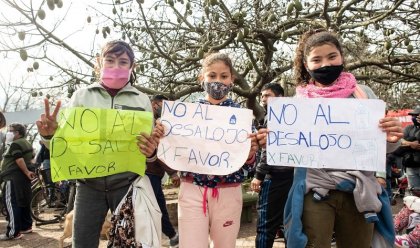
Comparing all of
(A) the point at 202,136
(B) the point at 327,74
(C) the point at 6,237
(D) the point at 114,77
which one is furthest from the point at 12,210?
(B) the point at 327,74

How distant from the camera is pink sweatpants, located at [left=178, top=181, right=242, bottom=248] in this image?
2.42m

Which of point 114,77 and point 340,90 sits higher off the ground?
point 114,77

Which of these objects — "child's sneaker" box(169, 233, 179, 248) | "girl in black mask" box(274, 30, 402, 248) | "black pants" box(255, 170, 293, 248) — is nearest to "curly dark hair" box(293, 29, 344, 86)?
"girl in black mask" box(274, 30, 402, 248)

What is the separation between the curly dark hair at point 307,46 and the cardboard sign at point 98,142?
1000mm

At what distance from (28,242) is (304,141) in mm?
5177

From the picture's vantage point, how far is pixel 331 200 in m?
2.20

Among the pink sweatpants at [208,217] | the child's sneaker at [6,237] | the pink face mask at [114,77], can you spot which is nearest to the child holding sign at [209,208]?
the pink sweatpants at [208,217]

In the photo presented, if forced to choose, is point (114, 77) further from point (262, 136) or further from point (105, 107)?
point (262, 136)

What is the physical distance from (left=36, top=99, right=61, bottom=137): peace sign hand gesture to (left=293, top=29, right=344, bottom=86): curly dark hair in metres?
1.52

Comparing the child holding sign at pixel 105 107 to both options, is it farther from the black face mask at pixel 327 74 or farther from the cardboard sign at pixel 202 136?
the black face mask at pixel 327 74

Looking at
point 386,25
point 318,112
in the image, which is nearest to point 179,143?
point 318,112

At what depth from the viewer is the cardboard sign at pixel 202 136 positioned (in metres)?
2.54

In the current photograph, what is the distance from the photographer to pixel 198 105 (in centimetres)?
262

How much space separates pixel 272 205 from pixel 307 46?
185 centimetres
